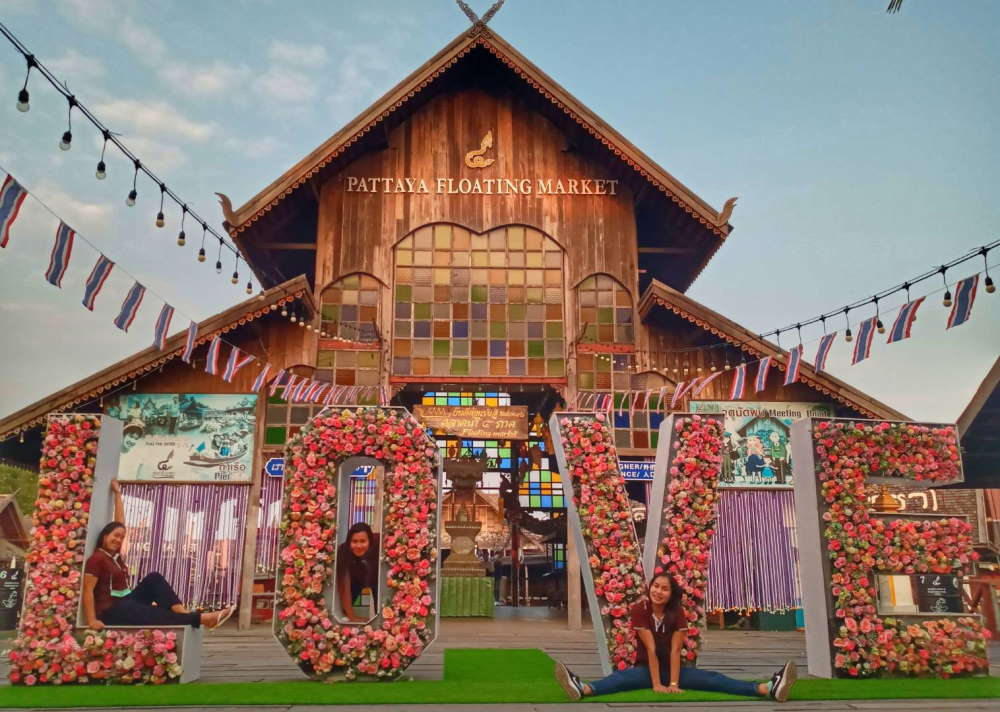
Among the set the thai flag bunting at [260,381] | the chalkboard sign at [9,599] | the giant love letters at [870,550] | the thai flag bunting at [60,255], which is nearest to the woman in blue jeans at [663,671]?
the giant love letters at [870,550]

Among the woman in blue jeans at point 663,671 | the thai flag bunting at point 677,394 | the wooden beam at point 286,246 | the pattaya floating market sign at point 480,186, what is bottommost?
the woman in blue jeans at point 663,671

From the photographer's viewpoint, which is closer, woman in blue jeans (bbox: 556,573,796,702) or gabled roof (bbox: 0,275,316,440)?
woman in blue jeans (bbox: 556,573,796,702)

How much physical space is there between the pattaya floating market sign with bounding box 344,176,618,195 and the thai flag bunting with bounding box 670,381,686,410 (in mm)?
4813

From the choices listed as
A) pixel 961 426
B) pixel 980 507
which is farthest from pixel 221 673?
pixel 980 507

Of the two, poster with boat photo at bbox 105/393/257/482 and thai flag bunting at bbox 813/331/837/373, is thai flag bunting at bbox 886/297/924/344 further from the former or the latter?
poster with boat photo at bbox 105/393/257/482

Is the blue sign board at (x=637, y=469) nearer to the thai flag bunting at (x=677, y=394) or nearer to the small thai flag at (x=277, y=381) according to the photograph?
the thai flag bunting at (x=677, y=394)

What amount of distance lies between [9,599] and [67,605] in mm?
8251

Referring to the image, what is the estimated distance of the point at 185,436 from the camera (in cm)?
1653

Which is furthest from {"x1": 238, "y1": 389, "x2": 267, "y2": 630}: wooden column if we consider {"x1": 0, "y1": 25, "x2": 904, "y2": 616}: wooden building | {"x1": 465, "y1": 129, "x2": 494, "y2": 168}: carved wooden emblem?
{"x1": 465, "y1": 129, "x2": 494, "y2": 168}: carved wooden emblem

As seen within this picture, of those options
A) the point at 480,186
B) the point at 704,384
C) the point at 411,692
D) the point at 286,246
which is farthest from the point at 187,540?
the point at 704,384

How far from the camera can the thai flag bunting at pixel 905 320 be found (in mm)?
10703

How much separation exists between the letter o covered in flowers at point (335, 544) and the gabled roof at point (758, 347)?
339 inches

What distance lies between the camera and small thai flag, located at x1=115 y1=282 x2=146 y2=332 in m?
10.9

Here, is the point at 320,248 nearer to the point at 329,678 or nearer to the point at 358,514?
the point at 358,514
